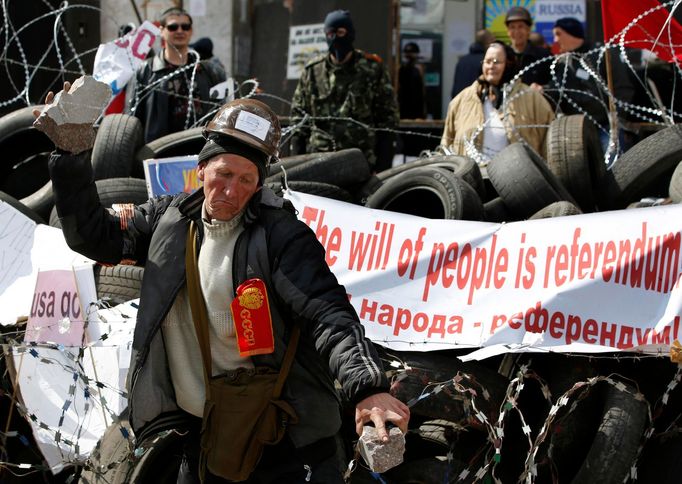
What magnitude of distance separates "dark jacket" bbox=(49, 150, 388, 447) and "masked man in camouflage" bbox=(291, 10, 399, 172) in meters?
5.62

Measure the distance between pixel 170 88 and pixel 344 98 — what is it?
1434mm

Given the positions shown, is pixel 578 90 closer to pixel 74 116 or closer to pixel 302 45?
pixel 302 45

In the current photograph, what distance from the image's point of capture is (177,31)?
975 cm

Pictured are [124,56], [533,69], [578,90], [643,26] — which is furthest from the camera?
[533,69]

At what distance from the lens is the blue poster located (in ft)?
24.5

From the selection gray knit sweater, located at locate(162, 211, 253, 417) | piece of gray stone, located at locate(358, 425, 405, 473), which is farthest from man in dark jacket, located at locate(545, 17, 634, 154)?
piece of gray stone, located at locate(358, 425, 405, 473)

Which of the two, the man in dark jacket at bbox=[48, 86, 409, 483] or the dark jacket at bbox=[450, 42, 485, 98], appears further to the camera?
the dark jacket at bbox=[450, 42, 485, 98]

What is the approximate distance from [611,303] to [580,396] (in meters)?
0.49

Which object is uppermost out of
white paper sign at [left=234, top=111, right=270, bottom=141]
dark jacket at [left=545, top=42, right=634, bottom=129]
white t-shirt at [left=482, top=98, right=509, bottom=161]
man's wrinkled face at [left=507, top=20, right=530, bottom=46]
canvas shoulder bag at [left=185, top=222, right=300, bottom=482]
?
man's wrinkled face at [left=507, top=20, right=530, bottom=46]

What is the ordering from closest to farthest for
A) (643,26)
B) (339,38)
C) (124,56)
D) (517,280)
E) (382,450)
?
1. (382,450)
2. (517,280)
3. (643,26)
4. (339,38)
5. (124,56)

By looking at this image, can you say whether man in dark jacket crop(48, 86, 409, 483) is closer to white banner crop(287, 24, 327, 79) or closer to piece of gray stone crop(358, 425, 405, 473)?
piece of gray stone crop(358, 425, 405, 473)

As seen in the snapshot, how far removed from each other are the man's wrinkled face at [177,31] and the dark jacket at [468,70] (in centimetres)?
316

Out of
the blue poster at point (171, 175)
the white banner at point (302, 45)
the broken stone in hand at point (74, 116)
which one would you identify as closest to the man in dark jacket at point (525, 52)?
the white banner at point (302, 45)

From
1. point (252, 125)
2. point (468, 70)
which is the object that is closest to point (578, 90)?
point (468, 70)
